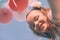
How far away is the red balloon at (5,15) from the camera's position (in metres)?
0.74

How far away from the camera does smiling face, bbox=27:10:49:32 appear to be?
2.36 feet

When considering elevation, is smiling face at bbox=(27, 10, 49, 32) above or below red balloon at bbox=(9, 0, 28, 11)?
below

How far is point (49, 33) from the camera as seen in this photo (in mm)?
718

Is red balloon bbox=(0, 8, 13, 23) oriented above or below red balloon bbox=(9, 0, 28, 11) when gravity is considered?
below

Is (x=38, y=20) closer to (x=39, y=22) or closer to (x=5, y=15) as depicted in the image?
(x=39, y=22)

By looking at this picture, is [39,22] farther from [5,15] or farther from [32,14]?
[5,15]

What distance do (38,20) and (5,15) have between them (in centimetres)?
14

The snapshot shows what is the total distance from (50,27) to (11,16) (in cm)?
17

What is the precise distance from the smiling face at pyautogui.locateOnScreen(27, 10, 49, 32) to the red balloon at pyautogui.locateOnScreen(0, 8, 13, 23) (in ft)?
0.27

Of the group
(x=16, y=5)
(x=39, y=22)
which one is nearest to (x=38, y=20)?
(x=39, y=22)

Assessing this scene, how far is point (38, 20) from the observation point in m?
0.72

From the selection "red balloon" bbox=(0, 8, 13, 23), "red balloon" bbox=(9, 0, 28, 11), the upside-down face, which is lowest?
the upside-down face

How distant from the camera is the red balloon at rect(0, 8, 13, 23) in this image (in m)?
0.74

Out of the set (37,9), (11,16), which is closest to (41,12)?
(37,9)
